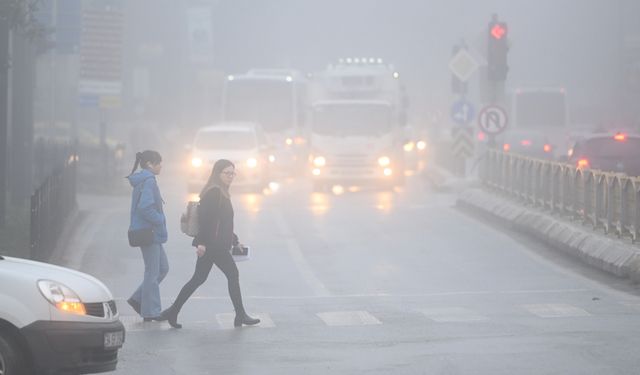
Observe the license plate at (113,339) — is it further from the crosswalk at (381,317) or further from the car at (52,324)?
the crosswalk at (381,317)

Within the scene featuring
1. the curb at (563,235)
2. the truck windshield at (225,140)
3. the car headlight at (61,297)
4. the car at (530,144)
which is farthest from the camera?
the car at (530,144)

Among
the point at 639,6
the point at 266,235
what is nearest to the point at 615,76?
the point at 639,6

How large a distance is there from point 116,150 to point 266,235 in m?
18.0

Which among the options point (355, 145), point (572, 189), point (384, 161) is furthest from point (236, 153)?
point (572, 189)

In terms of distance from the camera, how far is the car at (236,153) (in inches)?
1523

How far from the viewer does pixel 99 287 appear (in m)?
11.0

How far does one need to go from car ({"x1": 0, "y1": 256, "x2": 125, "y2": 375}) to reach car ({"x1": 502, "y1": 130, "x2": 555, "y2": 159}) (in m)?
45.1

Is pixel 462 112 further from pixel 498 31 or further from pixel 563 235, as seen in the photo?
pixel 563 235

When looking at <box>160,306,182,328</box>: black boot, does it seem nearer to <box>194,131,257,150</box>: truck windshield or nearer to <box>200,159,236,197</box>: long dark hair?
<box>200,159,236,197</box>: long dark hair

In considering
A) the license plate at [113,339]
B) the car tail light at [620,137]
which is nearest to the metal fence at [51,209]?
the license plate at [113,339]

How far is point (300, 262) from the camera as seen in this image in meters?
21.9

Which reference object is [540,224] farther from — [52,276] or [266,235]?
[52,276]

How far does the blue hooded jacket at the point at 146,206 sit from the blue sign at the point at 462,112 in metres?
26.3

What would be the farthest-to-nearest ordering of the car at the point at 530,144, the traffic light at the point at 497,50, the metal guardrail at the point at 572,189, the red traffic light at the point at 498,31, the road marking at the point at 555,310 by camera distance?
the car at the point at 530,144
the red traffic light at the point at 498,31
the traffic light at the point at 497,50
the metal guardrail at the point at 572,189
the road marking at the point at 555,310
